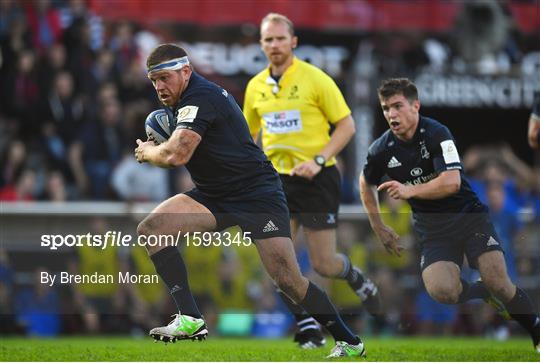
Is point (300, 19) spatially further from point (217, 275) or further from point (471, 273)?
point (471, 273)

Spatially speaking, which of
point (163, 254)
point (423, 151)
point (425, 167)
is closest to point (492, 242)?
point (425, 167)

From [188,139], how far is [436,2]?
8744 millimetres

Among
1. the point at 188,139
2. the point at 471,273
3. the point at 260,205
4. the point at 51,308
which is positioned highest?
the point at 188,139

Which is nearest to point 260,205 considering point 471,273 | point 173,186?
point 471,273

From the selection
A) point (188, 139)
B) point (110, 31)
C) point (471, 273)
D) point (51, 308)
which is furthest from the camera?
point (110, 31)

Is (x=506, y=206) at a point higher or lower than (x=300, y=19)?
lower

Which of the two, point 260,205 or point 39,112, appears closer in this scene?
point 260,205

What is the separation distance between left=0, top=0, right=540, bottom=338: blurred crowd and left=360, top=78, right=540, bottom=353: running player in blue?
8.18 ft

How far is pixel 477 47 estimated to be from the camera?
51.4 ft

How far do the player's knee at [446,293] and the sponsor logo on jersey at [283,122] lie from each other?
199 cm

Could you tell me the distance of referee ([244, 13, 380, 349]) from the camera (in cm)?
1023

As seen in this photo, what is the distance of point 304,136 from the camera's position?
1030 centimetres

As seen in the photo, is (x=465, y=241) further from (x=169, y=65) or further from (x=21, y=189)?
(x=21, y=189)

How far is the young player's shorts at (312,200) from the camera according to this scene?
10.3 meters
